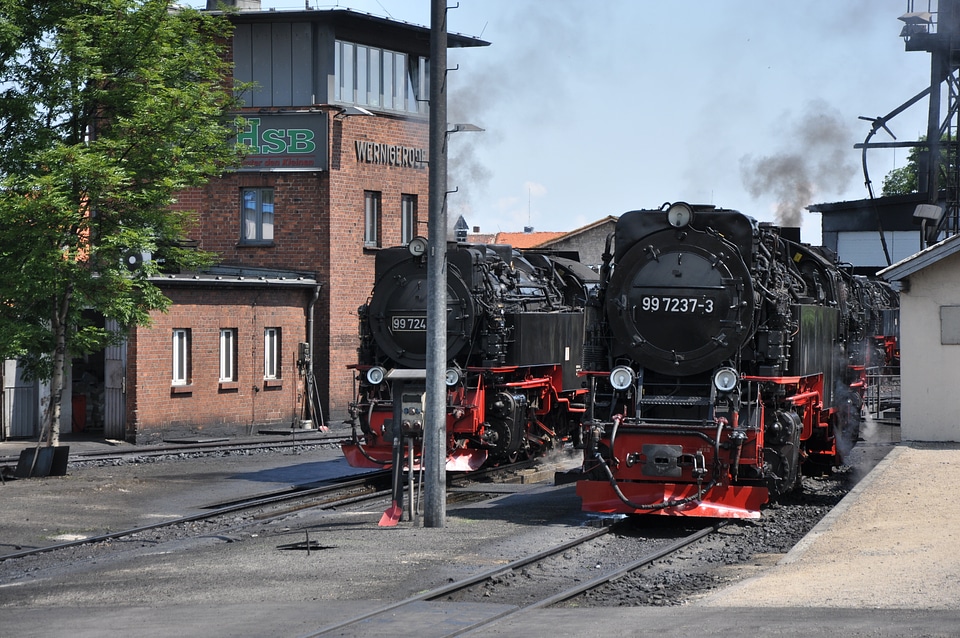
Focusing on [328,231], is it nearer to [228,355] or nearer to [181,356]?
[228,355]

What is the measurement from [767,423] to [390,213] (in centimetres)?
1727

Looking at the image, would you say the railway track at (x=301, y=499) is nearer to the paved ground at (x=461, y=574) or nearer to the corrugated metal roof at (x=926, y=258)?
the paved ground at (x=461, y=574)

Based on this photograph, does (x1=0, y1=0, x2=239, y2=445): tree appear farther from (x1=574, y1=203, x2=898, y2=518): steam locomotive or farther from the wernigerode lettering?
the wernigerode lettering

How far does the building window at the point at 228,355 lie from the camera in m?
25.5

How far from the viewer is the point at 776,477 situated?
1333 cm

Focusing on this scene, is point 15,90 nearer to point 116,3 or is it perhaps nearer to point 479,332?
point 116,3

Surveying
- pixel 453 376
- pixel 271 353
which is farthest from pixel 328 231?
pixel 453 376

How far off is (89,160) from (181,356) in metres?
8.13

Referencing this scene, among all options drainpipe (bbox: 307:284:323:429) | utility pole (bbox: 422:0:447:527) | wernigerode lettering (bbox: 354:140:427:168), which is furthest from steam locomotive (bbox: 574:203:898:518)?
wernigerode lettering (bbox: 354:140:427:168)

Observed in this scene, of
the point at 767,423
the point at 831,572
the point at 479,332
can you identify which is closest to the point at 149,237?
the point at 479,332

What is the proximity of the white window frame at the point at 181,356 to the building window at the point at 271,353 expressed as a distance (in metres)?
2.23

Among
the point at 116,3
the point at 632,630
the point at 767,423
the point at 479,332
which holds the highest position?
the point at 116,3

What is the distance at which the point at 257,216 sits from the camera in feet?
95.1

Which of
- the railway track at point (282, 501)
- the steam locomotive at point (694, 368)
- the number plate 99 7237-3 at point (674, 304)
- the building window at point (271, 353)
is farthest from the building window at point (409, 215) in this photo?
the number plate 99 7237-3 at point (674, 304)
